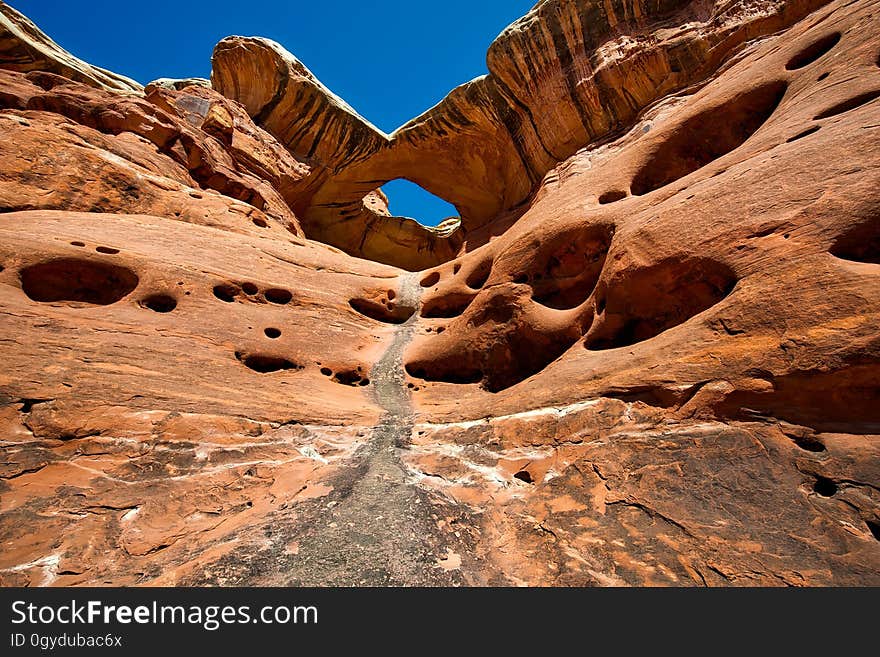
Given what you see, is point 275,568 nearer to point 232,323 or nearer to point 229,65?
point 232,323

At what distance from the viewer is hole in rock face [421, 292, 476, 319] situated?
36.1 ft

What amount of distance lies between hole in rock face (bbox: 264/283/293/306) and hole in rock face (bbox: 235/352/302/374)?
215cm

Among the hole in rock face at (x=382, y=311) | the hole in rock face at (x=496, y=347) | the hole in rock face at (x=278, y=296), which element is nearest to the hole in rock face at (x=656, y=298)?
the hole in rock face at (x=496, y=347)

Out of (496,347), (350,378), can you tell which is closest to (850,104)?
(496,347)

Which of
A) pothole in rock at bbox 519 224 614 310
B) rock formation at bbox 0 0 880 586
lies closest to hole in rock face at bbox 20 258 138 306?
rock formation at bbox 0 0 880 586

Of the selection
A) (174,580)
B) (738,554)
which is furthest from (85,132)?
(738,554)

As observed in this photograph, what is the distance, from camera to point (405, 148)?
812 inches

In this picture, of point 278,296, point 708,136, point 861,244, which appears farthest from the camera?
point 278,296

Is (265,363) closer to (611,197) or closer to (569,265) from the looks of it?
(569,265)

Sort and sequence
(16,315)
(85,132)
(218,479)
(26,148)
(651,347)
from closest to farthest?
1. (218,479)
2. (651,347)
3. (16,315)
4. (26,148)
5. (85,132)

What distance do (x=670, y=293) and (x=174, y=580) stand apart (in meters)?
6.58

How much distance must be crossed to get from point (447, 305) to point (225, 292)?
17.5 feet

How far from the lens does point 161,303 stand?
8086 mm
